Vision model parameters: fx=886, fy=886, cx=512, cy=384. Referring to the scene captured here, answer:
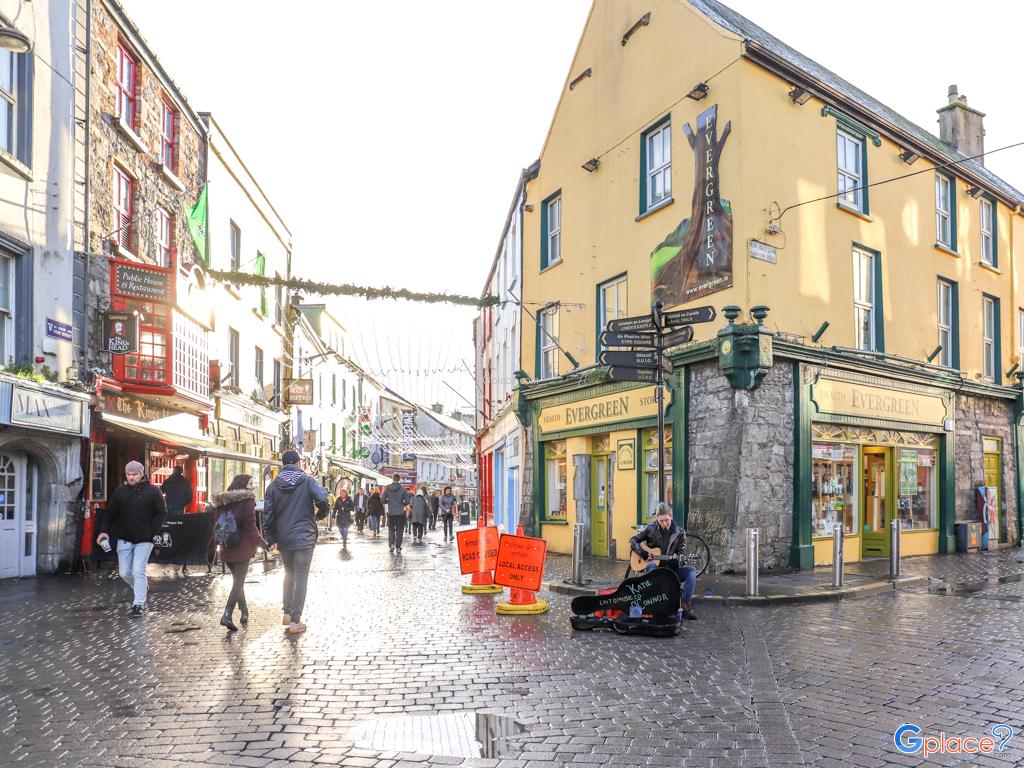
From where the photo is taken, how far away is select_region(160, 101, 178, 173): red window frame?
1920cm

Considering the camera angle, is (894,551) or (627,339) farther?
(894,551)

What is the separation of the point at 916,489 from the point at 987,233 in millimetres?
6722

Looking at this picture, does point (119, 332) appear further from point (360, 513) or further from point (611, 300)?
point (360, 513)

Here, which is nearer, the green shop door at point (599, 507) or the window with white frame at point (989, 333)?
the green shop door at point (599, 507)

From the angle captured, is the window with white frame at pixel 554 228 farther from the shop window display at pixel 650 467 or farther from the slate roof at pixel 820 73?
the shop window display at pixel 650 467

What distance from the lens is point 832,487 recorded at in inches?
603

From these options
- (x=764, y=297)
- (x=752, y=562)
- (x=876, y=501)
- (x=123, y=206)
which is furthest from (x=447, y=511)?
(x=752, y=562)

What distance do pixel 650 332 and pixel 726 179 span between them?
4145mm

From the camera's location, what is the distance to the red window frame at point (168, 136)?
756 inches

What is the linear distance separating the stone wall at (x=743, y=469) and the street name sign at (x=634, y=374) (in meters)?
2.59

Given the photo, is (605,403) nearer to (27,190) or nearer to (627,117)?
(627,117)

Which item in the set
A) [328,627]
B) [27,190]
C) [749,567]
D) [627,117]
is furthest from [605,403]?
[27,190]

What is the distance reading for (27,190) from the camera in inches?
547

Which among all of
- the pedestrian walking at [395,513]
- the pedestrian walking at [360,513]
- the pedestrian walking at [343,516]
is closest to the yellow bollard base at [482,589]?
the pedestrian walking at [395,513]
